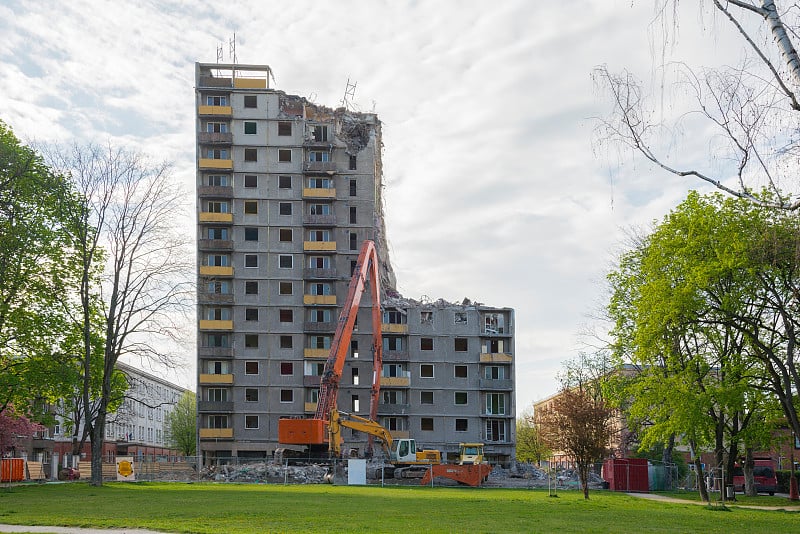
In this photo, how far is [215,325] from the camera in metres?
88.1

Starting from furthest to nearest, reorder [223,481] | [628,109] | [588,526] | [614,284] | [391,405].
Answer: [391,405] < [223,481] < [614,284] < [588,526] < [628,109]

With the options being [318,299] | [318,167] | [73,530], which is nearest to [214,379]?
[318,299]

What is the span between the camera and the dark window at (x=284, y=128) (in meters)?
91.8

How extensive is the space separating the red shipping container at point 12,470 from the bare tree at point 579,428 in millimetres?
37105

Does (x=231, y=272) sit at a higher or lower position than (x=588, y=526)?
higher

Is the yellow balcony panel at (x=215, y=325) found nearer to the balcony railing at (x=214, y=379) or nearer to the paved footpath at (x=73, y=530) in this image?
the balcony railing at (x=214, y=379)

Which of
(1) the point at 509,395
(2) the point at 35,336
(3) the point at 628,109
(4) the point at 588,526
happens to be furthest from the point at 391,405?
(3) the point at 628,109

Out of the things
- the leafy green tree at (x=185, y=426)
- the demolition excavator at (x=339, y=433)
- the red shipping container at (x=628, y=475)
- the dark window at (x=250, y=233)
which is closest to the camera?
the demolition excavator at (x=339, y=433)

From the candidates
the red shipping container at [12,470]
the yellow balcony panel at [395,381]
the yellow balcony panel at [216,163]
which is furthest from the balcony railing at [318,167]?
the red shipping container at [12,470]

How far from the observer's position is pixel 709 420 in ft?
147

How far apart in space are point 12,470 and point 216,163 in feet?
122

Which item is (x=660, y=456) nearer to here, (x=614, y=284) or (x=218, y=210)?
(x=614, y=284)

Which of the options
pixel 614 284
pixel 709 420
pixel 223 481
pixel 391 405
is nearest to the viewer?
pixel 709 420

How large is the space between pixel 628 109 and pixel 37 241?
42.0 meters
